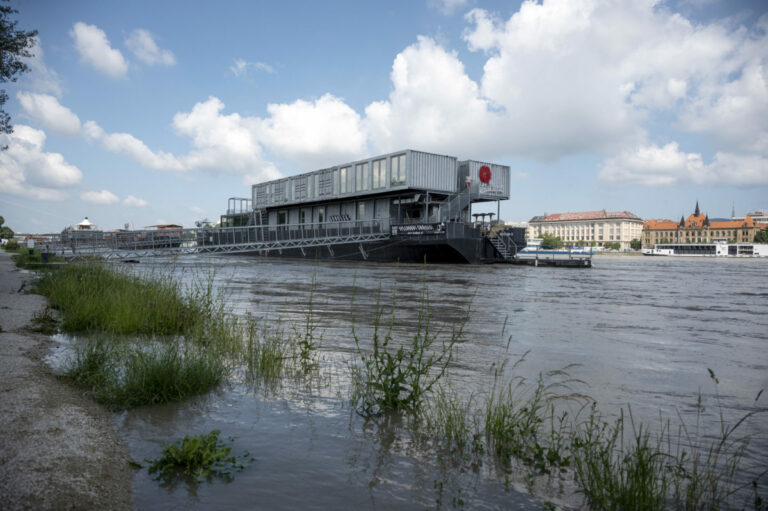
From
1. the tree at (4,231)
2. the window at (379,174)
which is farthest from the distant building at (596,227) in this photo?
the tree at (4,231)

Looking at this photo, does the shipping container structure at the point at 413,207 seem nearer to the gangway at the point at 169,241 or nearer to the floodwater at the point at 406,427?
the gangway at the point at 169,241

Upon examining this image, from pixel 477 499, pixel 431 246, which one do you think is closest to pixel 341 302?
pixel 477 499

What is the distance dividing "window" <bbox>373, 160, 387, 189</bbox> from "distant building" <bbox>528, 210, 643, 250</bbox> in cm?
15563

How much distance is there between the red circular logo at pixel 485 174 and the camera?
36.5 m

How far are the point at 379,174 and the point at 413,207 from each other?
145 inches

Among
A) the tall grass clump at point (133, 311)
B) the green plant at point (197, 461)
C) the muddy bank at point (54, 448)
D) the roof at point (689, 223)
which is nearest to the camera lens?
the muddy bank at point (54, 448)

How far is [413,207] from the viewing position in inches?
1463

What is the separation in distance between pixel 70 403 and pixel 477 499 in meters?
2.95

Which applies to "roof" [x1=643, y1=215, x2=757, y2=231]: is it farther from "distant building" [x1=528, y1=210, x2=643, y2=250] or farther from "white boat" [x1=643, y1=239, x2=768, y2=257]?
"white boat" [x1=643, y1=239, x2=768, y2=257]

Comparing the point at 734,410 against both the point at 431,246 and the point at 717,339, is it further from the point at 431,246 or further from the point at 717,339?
the point at 431,246

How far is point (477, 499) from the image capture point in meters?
2.53

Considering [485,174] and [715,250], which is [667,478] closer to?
[485,174]

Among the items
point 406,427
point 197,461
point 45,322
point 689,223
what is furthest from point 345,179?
point 689,223

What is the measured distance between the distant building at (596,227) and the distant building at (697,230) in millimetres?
5831
